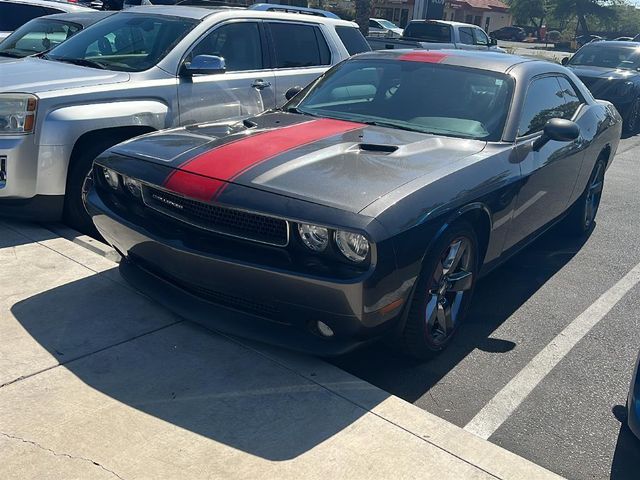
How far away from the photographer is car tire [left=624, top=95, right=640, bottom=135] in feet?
41.1

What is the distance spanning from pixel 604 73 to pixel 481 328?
9628 millimetres

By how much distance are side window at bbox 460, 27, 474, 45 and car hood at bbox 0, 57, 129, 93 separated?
12844 millimetres

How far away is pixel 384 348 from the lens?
396cm

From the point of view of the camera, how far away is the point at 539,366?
3.91 meters

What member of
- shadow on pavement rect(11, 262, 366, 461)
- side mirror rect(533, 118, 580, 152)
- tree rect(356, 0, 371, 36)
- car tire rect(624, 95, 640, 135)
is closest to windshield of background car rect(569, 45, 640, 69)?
car tire rect(624, 95, 640, 135)

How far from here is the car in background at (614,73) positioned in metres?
12.1

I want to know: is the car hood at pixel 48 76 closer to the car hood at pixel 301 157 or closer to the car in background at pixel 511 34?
the car hood at pixel 301 157

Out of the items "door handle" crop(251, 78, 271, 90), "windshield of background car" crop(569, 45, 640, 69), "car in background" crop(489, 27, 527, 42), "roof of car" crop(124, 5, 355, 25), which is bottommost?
"door handle" crop(251, 78, 271, 90)

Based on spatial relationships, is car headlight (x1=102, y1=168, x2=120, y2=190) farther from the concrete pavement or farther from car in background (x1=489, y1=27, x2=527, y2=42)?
car in background (x1=489, y1=27, x2=527, y2=42)

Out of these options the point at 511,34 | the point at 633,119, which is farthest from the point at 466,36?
the point at 511,34

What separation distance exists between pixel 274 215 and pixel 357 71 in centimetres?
230

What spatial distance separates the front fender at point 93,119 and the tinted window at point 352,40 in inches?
106

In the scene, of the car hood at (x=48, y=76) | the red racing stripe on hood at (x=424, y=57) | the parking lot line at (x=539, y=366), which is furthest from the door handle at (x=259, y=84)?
the parking lot line at (x=539, y=366)

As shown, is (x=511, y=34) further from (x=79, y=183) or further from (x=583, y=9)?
(x=79, y=183)
